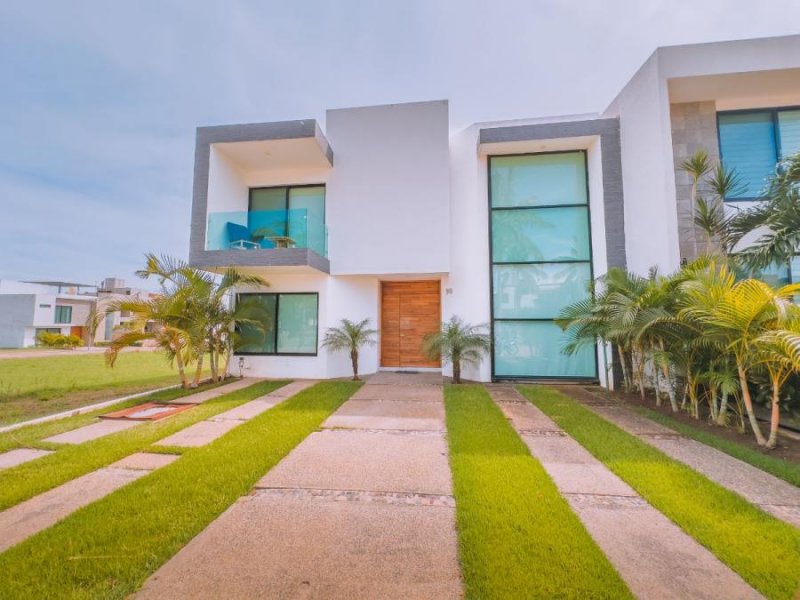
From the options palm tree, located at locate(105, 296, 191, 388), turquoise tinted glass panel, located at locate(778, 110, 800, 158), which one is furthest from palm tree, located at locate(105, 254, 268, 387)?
turquoise tinted glass panel, located at locate(778, 110, 800, 158)

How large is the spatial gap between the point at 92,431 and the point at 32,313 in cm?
4141

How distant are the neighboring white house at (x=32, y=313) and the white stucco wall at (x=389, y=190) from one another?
35.4 meters

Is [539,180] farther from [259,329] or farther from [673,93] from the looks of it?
[259,329]

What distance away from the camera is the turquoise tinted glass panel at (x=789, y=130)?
7336mm

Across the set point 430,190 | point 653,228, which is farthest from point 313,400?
point 653,228

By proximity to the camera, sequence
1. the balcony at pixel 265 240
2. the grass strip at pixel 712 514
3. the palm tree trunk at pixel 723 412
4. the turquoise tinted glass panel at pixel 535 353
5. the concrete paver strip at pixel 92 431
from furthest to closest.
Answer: the turquoise tinted glass panel at pixel 535 353
the balcony at pixel 265 240
the palm tree trunk at pixel 723 412
the concrete paver strip at pixel 92 431
the grass strip at pixel 712 514

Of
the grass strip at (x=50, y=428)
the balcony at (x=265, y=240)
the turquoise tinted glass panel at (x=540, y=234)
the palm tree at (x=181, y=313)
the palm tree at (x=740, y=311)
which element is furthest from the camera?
the turquoise tinted glass panel at (x=540, y=234)

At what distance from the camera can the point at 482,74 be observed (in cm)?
1032

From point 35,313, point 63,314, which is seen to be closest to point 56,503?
point 35,313

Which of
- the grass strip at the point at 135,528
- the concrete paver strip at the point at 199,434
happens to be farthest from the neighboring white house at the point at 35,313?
the grass strip at the point at 135,528

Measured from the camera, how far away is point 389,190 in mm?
8844

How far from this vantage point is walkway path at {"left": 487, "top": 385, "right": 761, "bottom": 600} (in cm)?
198

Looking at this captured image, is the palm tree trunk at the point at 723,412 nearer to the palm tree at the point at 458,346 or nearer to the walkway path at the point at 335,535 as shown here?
the palm tree at the point at 458,346

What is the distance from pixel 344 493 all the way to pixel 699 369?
5641mm
